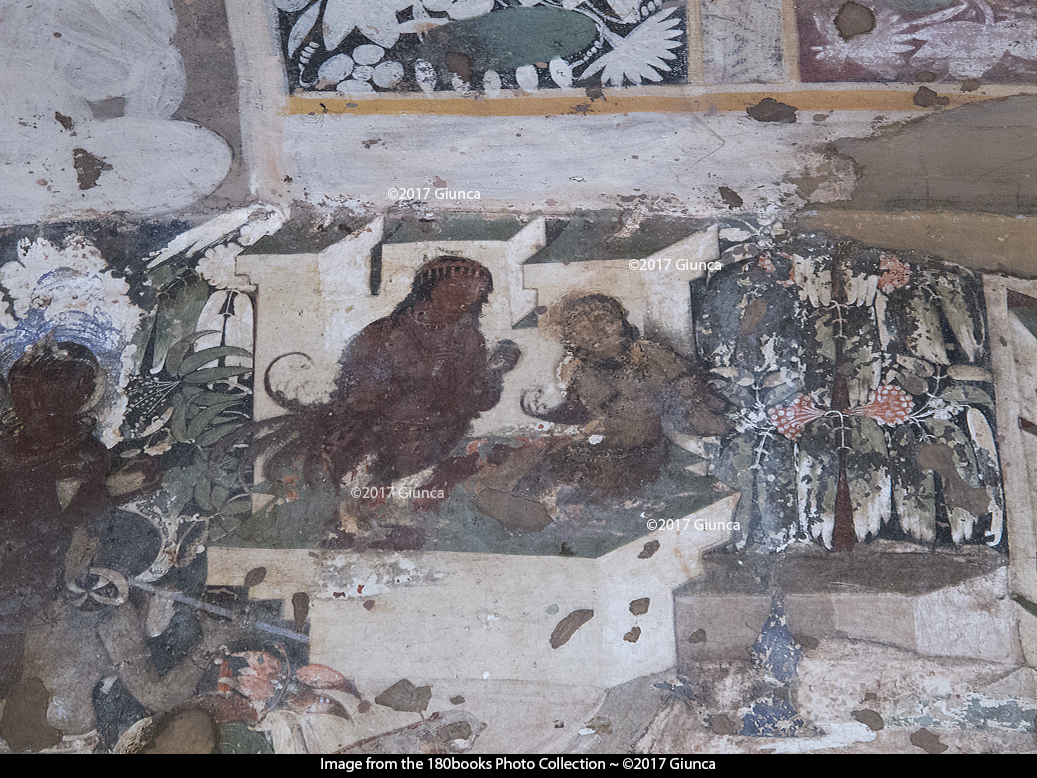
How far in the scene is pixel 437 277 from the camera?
3.00 metres

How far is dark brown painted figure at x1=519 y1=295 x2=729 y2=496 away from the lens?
2863 mm

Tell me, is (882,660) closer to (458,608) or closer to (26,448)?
(458,608)

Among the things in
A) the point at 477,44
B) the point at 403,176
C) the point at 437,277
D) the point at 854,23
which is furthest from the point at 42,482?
the point at 854,23

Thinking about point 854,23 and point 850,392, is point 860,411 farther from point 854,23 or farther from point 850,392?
point 854,23

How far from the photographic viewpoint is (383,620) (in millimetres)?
2812

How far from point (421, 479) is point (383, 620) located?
63 centimetres

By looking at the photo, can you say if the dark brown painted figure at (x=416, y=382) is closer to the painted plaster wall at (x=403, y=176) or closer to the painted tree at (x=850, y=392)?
the painted plaster wall at (x=403, y=176)

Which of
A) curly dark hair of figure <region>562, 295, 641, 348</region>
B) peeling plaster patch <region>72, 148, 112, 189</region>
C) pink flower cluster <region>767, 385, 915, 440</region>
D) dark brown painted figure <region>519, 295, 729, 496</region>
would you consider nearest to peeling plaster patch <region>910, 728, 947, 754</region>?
pink flower cluster <region>767, 385, 915, 440</region>

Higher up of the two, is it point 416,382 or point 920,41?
point 920,41

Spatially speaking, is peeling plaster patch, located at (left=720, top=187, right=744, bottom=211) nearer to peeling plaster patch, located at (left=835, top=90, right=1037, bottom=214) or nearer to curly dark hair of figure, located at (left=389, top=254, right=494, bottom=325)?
peeling plaster patch, located at (left=835, top=90, right=1037, bottom=214)

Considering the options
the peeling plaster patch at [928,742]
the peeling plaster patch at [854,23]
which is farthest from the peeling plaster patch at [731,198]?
the peeling plaster patch at [928,742]

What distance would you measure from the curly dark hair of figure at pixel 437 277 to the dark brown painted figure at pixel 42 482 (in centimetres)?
145

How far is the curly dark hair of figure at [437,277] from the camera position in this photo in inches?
118

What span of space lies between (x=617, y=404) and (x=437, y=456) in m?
0.84
